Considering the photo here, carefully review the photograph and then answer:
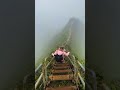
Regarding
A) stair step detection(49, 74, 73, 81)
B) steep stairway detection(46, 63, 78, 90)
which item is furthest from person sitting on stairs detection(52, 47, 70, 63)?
stair step detection(49, 74, 73, 81)

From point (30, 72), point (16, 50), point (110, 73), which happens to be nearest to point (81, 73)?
point (110, 73)

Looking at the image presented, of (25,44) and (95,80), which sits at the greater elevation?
(25,44)

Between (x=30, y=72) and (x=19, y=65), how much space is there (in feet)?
0.44

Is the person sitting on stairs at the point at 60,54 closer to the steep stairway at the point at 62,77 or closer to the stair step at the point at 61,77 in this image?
the steep stairway at the point at 62,77

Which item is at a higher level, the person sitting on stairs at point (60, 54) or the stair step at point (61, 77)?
the person sitting on stairs at point (60, 54)

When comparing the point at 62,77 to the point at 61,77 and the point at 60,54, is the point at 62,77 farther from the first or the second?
the point at 60,54

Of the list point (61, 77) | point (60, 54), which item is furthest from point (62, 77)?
point (60, 54)

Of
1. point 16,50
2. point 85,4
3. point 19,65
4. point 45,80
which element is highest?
point 85,4

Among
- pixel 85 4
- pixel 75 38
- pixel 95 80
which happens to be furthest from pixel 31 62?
pixel 85 4

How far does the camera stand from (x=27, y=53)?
2.33m

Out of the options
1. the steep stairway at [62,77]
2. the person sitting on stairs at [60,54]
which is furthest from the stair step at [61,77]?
the person sitting on stairs at [60,54]

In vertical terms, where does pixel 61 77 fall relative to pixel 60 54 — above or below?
below

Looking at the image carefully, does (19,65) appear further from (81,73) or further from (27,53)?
(81,73)

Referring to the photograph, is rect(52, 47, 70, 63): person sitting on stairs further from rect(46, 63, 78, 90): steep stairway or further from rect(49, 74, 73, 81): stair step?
rect(49, 74, 73, 81): stair step
